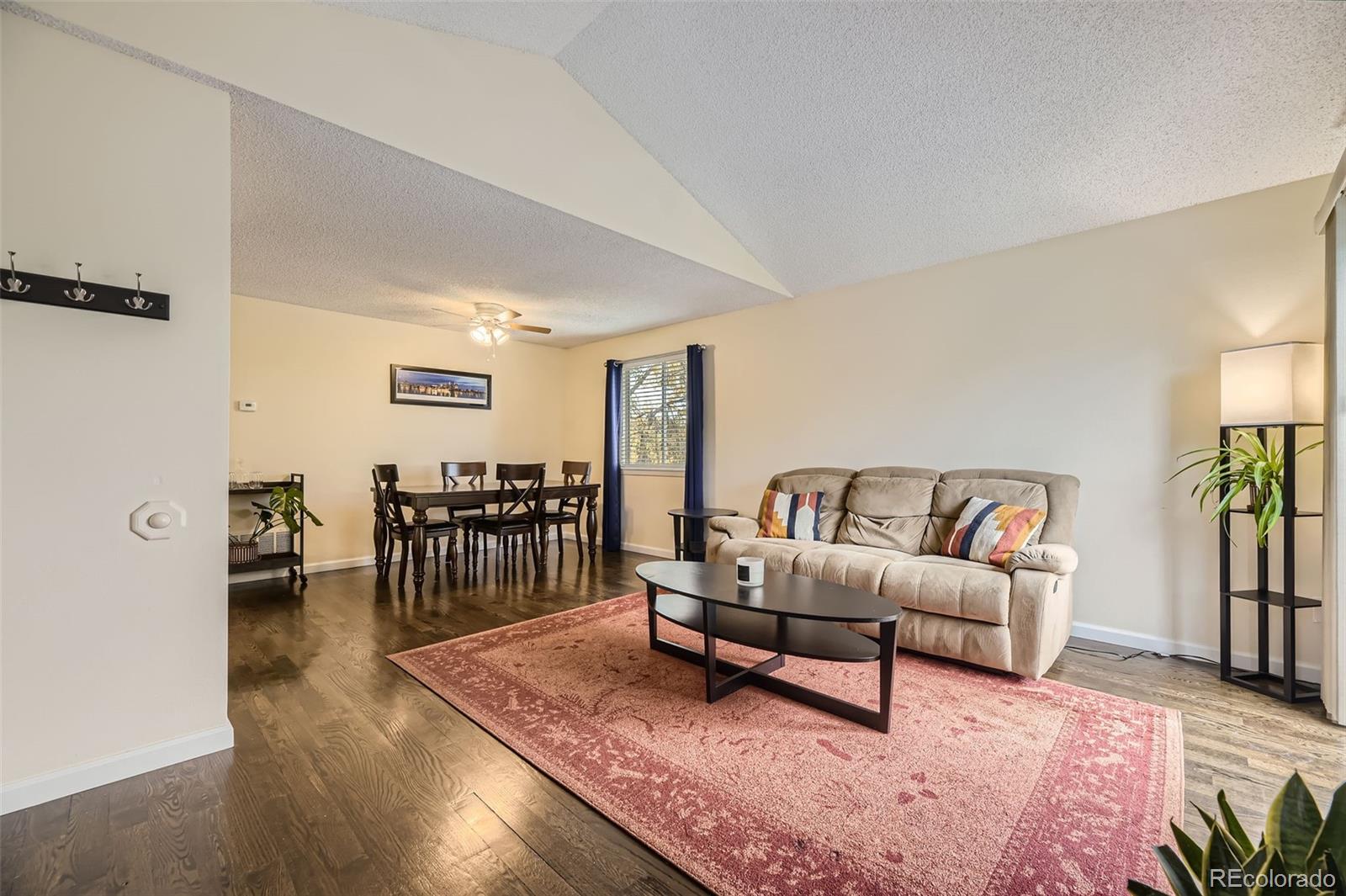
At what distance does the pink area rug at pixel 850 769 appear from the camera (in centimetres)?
147

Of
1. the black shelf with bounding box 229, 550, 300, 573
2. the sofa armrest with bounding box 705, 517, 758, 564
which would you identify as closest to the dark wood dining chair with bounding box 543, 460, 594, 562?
the sofa armrest with bounding box 705, 517, 758, 564

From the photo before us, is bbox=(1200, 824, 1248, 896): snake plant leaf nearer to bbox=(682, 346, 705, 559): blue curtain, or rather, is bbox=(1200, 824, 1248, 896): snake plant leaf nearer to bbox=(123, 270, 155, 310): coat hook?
bbox=(123, 270, 155, 310): coat hook

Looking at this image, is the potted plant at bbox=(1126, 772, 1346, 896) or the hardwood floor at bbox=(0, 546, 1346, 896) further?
the hardwood floor at bbox=(0, 546, 1346, 896)

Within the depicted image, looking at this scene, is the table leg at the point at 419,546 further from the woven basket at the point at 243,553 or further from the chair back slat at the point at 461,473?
the woven basket at the point at 243,553

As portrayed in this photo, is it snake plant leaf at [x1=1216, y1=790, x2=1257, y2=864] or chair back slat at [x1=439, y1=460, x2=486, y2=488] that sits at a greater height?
chair back slat at [x1=439, y1=460, x2=486, y2=488]

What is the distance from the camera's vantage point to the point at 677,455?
19.1 ft

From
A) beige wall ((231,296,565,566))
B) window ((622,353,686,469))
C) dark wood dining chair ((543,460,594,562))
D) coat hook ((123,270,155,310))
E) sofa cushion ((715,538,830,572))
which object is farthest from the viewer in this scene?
window ((622,353,686,469))

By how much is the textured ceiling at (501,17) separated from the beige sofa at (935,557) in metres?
3.03

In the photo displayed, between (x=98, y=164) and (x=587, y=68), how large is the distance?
217cm

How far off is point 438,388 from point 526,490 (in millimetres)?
1680

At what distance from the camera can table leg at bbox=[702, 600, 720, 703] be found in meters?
2.33

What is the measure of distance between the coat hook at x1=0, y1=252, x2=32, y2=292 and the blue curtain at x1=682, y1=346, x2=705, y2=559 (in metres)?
4.24

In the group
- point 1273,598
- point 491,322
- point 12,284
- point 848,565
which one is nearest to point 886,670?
point 848,565

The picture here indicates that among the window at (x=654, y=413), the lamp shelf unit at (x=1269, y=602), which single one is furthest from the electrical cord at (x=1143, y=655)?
the window at (x=654, y=413)
